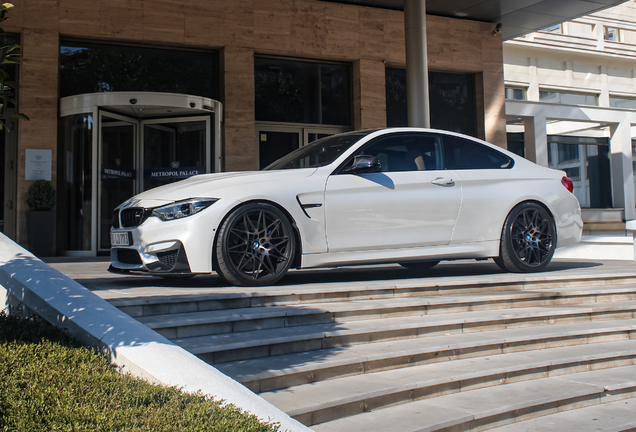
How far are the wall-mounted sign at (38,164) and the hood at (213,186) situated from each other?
6.56 meters

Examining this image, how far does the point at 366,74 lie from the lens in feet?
48.4

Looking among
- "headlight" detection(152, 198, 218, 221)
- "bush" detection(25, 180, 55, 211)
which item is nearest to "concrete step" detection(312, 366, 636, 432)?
"headlight" detection(152, 198, 218, 221)

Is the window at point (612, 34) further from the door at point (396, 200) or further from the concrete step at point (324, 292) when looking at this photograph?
the door at point (396, 200)

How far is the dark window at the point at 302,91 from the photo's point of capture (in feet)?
45.9

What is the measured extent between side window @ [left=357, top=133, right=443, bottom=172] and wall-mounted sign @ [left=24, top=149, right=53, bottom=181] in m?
7.71

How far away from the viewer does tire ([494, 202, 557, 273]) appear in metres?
7.18

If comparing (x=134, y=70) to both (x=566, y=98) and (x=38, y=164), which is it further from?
(x=566, y=98)

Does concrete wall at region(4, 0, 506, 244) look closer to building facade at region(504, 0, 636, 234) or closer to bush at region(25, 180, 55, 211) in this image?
bush at region(25, 180, 55, 211)

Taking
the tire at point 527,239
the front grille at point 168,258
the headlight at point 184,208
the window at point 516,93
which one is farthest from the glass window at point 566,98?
the front grille at point 168,258

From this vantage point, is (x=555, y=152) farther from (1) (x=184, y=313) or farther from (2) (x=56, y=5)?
(1) (x=184, y=313)

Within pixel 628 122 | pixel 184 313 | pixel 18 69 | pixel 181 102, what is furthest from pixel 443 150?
pixel 628 122

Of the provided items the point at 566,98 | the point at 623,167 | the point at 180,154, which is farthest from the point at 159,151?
the point at 566,98

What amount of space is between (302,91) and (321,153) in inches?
308

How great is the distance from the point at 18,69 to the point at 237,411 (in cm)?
1120
